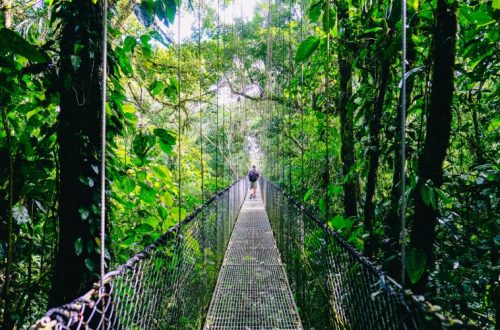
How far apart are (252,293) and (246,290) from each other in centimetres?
9

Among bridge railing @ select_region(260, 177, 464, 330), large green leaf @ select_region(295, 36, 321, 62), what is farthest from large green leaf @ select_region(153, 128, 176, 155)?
bridge railing @ select_region(260, 177, 464, 330)

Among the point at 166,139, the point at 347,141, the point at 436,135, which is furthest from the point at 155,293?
the point at 347,141

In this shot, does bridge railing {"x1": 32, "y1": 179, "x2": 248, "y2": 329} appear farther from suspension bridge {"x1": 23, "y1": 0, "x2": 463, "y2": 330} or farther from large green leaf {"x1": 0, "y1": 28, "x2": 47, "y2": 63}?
large green leaf {"x1": 0, "y1": 28, "x2": 47, "y2": 63}

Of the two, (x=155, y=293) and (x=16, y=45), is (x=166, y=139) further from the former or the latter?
(x=16, y=45)

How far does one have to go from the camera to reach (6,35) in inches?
25.4

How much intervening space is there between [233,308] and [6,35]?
2193 millimetres

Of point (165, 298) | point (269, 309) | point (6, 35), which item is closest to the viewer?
point (6, 35)

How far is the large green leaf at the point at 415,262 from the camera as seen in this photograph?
0.82 metres

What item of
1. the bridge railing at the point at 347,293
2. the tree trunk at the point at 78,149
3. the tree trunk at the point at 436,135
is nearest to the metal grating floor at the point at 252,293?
the bridge railing at the point at 347,293

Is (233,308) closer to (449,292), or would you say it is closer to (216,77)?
(449,292)

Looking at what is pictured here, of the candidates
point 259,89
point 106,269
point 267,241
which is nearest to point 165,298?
point 106,269

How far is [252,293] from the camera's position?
2.68m

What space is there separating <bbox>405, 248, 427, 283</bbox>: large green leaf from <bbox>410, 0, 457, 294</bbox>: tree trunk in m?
0.04

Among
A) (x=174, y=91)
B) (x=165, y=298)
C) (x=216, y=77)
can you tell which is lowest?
(x=165, y=298)
